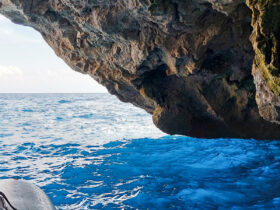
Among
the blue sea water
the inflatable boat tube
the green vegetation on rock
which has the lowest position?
the blue sea water

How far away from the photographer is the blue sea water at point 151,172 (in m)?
6.34

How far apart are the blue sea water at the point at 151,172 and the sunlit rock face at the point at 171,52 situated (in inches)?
57.6

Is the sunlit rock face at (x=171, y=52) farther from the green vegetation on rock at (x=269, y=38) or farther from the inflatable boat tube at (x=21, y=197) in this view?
the inflatable boat tube at (x=21, y=197)

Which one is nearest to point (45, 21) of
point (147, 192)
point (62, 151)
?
point (62, 151)

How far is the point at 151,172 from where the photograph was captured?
8.52 meters

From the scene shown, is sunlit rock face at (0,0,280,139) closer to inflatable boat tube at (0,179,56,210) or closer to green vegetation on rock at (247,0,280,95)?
green vegetation on rock at (247,0,280,95)

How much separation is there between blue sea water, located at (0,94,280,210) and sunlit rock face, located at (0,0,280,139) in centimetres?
146

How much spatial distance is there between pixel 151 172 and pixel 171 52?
3.93 metres

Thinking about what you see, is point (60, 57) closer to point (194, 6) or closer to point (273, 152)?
point (194, 6)

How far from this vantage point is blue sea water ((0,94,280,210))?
6.34m

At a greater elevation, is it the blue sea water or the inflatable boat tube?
the inflatable boat tube

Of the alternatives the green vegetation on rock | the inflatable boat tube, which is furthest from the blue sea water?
the green vegetation on rock

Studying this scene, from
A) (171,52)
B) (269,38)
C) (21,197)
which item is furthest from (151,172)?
(269,38)

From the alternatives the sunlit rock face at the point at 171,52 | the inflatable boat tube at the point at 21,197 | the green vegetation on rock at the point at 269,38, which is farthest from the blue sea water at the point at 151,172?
the green vegetation on rock at the point at 269,38
